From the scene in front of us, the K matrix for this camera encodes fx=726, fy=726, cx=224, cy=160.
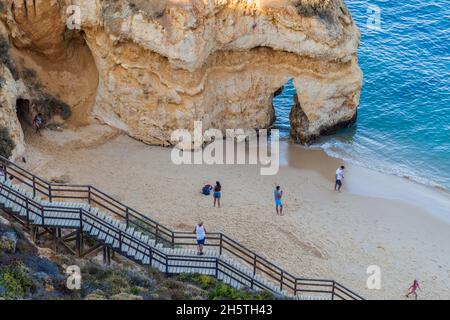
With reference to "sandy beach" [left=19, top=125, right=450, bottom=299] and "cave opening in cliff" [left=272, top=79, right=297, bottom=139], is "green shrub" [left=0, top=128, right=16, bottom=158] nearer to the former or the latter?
"sandy beach" [left=19, top=125, right=450, bottom=299]

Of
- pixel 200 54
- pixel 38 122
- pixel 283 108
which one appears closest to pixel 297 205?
pixel 200 54

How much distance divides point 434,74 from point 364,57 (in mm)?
4503

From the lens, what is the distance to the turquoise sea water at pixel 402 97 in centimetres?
3694

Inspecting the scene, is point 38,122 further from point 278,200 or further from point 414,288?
point 414,288

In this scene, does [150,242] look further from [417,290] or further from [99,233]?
[417,290]

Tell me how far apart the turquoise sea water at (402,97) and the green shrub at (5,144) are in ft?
47.1

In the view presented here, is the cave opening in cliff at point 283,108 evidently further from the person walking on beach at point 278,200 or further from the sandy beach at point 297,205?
Result: the person walking on beach at point 278,200

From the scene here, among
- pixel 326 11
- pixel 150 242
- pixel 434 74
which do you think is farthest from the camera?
pixel 434 74

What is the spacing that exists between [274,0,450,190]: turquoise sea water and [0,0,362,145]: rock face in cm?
355

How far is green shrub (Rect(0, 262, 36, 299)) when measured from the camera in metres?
19.1

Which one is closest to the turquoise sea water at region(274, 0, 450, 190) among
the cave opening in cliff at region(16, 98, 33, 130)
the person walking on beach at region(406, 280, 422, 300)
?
the person walking on beach at region(406, 280, 422, 300)

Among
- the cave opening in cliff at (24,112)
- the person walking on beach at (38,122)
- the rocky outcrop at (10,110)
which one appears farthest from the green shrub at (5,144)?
the cave opening in cliff at (24,112)

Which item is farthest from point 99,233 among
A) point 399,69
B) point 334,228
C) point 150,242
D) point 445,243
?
point 399,69

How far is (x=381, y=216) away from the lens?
31.4m
